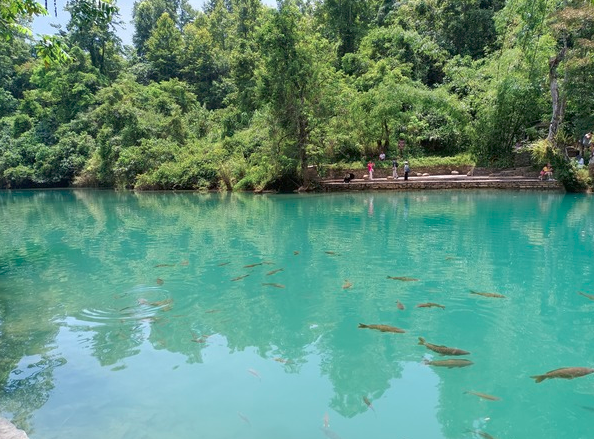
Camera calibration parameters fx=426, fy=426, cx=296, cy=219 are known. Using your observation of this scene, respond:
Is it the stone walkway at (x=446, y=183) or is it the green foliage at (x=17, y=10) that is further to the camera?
the stone walkway at (x=446, y=183)

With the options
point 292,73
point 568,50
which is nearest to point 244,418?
point 568,50

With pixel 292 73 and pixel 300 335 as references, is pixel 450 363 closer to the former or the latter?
pixel 300 335

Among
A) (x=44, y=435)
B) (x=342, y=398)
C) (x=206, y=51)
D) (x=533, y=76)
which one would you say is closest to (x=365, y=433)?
(x=342, y=398)

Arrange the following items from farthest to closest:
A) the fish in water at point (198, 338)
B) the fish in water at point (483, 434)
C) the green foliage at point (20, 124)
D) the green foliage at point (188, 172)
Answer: the green foliage at point (20, 124) → the green foliage at point (188, 172) → the fish in water at point (198, 338) → the fish in water at point (483, 434)

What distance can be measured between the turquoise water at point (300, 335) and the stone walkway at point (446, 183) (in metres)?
10.0

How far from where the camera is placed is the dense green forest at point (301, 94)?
876 inches

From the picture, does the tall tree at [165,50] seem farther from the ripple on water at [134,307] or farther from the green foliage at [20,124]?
the ripple on water at [134,307]

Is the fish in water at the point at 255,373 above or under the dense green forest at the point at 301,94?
under

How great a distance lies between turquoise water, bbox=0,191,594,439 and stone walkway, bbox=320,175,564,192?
32.9 feet

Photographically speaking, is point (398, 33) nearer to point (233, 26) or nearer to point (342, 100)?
point (342, 100)

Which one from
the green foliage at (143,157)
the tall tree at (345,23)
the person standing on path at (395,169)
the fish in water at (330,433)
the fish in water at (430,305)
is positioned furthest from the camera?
the tall tree at (345,23)

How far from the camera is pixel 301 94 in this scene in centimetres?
2633

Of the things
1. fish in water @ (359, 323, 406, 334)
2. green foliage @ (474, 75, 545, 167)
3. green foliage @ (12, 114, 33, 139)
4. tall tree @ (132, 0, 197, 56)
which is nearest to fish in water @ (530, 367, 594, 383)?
fish in water @ (359, 323, 406, 334)

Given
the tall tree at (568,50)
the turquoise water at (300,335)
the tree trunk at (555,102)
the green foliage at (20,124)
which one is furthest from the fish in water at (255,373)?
the green foliage at (20,124)
